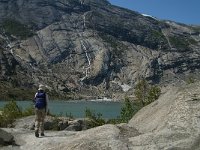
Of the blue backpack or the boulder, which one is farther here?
the blue backpack

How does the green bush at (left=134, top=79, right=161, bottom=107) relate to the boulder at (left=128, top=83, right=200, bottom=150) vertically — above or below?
below

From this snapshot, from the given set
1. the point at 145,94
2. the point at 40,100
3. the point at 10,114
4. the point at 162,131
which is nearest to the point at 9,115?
the point at 10,114

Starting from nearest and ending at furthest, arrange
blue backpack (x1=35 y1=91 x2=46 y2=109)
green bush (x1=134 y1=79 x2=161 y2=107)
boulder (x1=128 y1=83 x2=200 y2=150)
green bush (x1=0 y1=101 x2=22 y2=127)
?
boulder (x1=128 y1=83 x2=200 y2=150), blue backpack (x1=35 y1=91 x2=46 y2=109), green bush (x1=0 y1=101 x2=22 y2=127), green bush (x1=134 y1=79 x2=161 y2=107)

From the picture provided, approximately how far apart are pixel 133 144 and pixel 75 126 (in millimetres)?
16985

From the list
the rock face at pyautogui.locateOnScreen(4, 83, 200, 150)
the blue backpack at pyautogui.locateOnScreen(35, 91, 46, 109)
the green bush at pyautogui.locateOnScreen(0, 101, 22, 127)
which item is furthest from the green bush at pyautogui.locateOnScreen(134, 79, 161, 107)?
the rock face at pyautogui.locateOnScreen(4, 83, 200, 150)

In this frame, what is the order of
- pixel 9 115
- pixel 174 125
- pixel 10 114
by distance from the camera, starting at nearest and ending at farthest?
pixel 174 125 < pixel 9 115 < pixel 10 114

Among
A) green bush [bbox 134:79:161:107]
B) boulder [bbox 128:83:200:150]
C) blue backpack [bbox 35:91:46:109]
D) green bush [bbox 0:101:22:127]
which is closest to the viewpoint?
boulder [bbox 128:83:200:150]

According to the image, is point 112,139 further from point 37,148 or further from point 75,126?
point 75,126

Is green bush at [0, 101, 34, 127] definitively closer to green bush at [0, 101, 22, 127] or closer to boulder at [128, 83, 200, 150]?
green bush at [0, 101, 22, 127]

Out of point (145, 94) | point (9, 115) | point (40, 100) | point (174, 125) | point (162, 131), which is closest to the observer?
point (162, 131)

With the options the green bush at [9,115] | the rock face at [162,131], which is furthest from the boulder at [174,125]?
the green bush at [9,115]

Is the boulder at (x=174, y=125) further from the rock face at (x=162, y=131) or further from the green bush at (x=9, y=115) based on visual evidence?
the green bush at (x=9, y=115)

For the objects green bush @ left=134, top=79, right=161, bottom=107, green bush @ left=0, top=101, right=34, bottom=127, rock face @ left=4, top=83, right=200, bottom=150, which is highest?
rock face @ left=4, top=83, right=200, bottom=150

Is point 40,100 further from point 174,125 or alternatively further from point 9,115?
point 9,115
